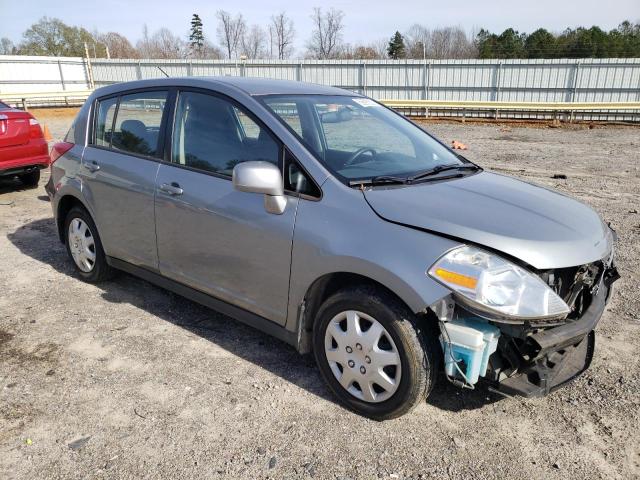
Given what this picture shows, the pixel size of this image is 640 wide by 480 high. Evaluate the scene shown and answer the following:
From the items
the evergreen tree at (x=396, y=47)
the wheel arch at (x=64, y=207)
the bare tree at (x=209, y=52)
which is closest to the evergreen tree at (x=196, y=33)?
the bare tree at (x=209, y=52)

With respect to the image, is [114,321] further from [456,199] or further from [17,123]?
[17,123]

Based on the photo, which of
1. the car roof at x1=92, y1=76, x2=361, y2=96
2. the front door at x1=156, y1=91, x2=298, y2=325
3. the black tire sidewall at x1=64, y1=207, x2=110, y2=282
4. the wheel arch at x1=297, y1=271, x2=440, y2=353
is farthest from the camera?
the black tire sidewall at x1=64, y1=207, x2=110, y2=282

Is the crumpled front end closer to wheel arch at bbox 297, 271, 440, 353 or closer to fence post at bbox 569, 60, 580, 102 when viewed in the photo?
wheel arch at bbox 297, 271, 440, 353

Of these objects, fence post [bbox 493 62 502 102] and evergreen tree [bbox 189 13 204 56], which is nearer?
fence post [bbox 493 62 502 102]

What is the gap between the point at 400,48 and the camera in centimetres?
6144

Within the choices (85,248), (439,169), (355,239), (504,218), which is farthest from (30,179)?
(504,218)

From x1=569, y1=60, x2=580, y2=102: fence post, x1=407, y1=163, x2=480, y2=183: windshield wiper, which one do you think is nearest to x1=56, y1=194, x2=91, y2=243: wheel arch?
x1=407, y1=163, x2=480, y2=183: windshield wiper

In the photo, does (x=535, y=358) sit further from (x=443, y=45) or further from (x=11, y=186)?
(x=443, y=45)

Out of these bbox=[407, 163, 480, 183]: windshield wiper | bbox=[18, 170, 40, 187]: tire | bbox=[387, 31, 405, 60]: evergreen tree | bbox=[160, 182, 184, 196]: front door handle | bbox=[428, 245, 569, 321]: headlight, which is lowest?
bbox=[18, 170, 40, 187]: tire

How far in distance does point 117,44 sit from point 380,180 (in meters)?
82.3

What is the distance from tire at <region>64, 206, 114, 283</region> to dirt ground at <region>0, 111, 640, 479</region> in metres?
0.22

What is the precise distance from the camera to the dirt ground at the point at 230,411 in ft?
8.36

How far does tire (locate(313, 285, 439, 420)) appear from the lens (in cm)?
257

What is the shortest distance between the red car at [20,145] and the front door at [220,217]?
543 cm
